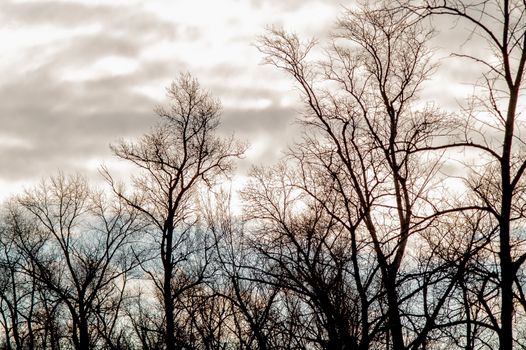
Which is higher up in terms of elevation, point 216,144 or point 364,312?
point 216,144

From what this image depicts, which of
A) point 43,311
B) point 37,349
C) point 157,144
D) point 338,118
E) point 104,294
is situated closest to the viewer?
point 338,118

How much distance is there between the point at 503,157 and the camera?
6.91 meters

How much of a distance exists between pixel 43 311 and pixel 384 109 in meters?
31.6

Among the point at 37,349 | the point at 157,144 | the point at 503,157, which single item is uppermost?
the point at 157,144

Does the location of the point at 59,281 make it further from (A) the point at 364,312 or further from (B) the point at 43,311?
(A) the point at 364,312

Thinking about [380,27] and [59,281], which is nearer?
[380,27]

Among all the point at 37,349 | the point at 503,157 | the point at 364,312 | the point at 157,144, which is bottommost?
the point at 364,312

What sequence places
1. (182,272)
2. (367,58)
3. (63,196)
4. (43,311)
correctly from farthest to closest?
(43,311), (63,196), (182,272), (367,58)

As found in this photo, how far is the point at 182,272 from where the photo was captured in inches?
1047

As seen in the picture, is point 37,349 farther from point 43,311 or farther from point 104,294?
point 104,294

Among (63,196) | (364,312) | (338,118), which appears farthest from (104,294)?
(364,312)

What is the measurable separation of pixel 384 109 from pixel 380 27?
245 cm

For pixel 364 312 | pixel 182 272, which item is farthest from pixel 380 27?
pixel 182 272

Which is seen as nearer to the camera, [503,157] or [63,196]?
[503,157]
